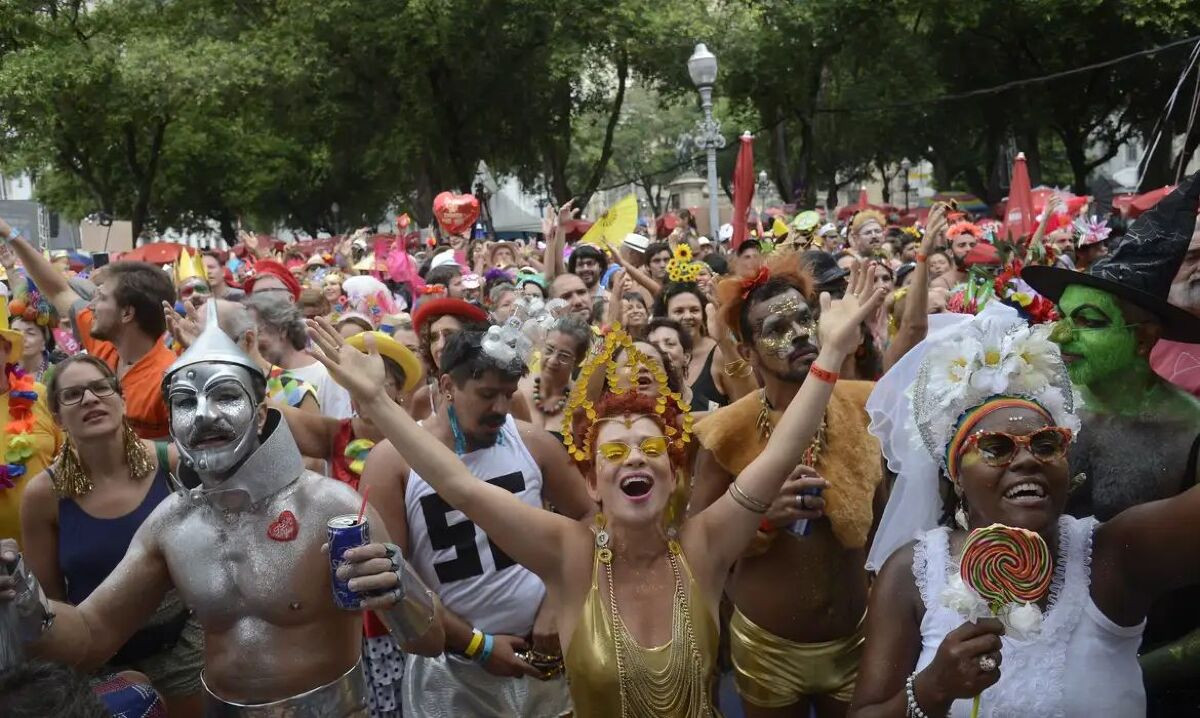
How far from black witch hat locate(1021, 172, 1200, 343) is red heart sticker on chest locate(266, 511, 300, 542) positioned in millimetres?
2510

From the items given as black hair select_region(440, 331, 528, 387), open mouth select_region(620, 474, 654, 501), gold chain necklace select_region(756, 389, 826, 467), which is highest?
black hair select_region(440, 331, 528, 387)

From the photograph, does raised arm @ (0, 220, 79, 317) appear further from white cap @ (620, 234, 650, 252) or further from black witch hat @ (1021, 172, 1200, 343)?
black witch hat @ (1021, 172, 1200, 343)

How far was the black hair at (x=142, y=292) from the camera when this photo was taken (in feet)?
17.0

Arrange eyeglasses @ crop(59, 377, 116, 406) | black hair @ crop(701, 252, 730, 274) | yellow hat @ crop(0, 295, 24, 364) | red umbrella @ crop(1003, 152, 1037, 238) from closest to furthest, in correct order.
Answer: eyeglasses @ crop(59, 377, 116, 406) → yellow hat @ crop(0, 295, 24, 364) → red umbrella @ crop(1003, 152, 1037, 238) → black hair @ crop(701, 252, 730, 274)

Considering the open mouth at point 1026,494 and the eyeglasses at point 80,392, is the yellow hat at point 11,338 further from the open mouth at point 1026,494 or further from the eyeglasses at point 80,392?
the open mouth at point 1026,494

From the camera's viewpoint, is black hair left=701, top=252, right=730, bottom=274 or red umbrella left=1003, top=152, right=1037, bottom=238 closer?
red umbrella left=1003, top=152, right=1037, bottom=238

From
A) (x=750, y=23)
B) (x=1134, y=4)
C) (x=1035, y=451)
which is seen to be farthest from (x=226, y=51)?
(x=1035, y=451)

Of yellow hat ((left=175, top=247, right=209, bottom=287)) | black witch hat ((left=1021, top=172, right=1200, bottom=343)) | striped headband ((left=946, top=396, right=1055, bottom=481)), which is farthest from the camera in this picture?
yellow hat ((left=175, top=247, right=209, bottom=287))

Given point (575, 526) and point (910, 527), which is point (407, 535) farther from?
point (910, 527)

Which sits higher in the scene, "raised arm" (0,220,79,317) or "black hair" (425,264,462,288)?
"raised arm" (0,220,79,317)

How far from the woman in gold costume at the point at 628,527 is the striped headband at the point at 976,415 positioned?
1.60 ft

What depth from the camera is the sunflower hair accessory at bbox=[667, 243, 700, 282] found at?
8102 mm

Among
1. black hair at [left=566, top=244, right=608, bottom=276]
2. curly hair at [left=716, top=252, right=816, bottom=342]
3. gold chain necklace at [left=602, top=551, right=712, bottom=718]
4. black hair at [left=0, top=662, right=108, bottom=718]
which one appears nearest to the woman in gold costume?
gold chain necklace at [left=602, top=551, right=712, bottom=718]

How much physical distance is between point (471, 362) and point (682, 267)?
4281 millimetres
